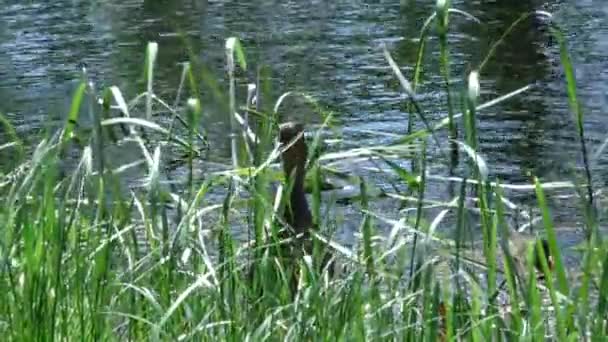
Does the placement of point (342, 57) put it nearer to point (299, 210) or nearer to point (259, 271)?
point (299, 210)

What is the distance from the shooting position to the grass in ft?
8.77

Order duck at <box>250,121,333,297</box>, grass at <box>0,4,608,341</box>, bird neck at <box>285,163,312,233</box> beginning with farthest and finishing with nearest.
Answer: bird neck at <box>285,163,312,233</box> → duck at <box>250,121,333,297</box> → grass at <box>0,4,608,341</box>

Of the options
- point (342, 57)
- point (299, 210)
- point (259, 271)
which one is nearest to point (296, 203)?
point (299, 210)

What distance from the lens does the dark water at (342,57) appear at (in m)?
7.53

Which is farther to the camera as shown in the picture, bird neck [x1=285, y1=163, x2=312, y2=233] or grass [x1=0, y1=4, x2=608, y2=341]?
bird neck [x1=285, y1=163, x2=312, y2=233]

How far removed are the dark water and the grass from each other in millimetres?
3160

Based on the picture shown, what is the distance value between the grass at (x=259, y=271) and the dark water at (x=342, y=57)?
3160mm

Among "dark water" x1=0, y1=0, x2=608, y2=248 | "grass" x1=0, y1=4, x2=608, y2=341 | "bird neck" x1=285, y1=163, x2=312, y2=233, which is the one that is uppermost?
"grass" x1=0, y1=4, x2=608, y2=341

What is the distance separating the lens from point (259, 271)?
303cm

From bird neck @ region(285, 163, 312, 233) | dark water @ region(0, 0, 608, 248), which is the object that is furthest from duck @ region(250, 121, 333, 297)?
dark water @ region(0, 0, 608, 248)

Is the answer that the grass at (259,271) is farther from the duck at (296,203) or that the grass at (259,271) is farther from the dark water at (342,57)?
the dark water at (342,57)

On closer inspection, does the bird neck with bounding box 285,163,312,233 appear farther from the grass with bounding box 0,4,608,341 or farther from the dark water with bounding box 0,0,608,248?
the dark water with bounding box 0,0,608,248

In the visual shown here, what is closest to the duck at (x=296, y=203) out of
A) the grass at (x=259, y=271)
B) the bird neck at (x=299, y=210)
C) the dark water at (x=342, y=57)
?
the bird neck at (x=299, y=210)

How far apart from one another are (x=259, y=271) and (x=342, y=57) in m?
6.51
